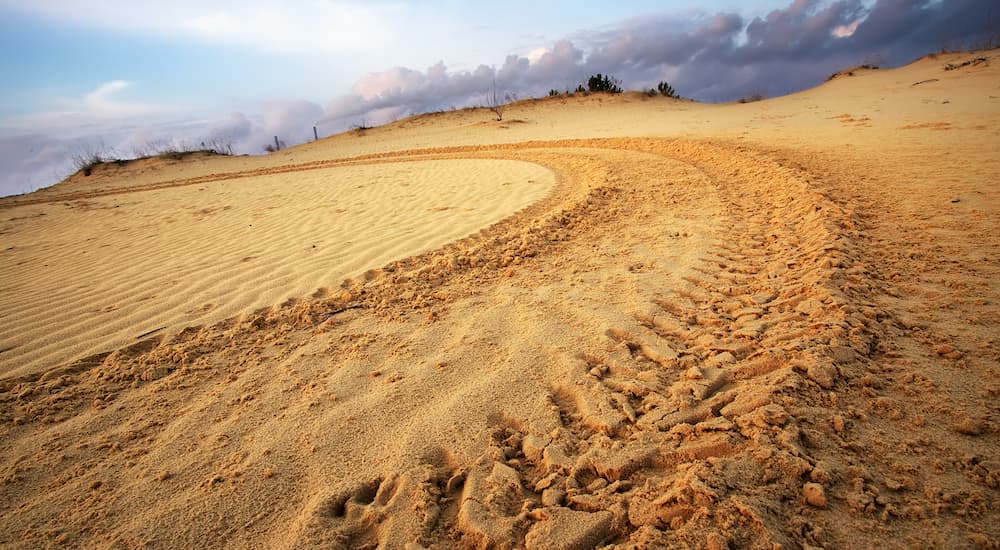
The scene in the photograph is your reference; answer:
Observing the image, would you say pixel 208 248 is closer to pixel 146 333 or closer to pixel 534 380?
pixel 146 333

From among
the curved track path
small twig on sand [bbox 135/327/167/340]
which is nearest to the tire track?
the curved track path

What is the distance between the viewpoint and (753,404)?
1.78 meters

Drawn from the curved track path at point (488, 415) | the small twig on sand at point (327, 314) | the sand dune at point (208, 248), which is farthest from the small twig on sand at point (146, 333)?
the small twig on sand at point (327, 314)

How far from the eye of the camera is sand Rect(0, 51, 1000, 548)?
1.45 m

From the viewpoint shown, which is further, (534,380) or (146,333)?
(146,333)

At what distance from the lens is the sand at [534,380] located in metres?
1.45

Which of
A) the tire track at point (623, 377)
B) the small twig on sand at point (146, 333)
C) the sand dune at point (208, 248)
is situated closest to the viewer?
the tire track at point (623, 377)

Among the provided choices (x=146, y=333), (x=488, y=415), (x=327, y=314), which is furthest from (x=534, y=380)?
(x=146, y=333)

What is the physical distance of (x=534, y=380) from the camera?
213 cm

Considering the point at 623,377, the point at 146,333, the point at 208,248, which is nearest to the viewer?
the point at 623,377

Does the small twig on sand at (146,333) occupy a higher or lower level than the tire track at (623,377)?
higher

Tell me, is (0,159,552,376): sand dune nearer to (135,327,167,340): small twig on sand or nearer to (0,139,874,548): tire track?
(135,327,167,340): small twig on sand

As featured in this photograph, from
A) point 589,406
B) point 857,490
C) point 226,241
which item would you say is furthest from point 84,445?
point 226,241

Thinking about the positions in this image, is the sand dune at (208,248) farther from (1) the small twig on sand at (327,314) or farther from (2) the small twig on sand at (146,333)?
(1) the small twig on sand at (327,314)
